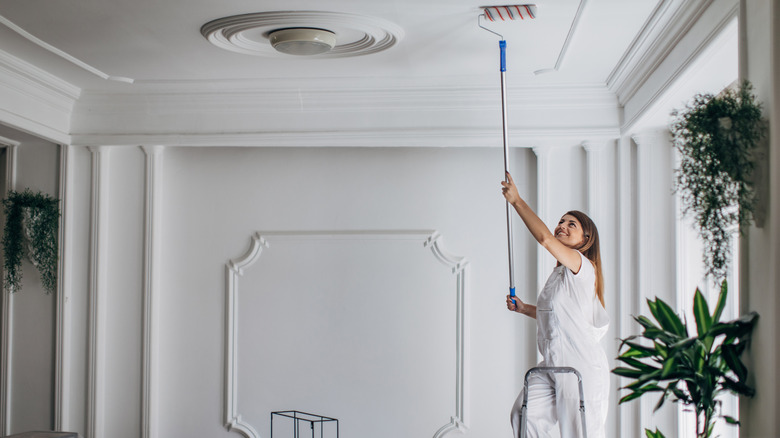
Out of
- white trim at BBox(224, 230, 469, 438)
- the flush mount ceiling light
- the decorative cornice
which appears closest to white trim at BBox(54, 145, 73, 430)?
the decorative cornice

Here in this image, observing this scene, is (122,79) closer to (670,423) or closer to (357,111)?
(357,111)

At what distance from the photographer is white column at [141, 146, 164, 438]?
478 cm

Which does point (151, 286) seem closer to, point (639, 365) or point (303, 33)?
point (303, 33)

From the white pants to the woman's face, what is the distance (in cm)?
62

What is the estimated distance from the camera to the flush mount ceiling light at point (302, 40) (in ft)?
11.6

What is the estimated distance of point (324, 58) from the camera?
4078 mm

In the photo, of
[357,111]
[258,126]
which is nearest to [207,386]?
[258,126]

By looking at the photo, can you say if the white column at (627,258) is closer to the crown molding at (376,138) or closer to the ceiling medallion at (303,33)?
the crown molding at (376,138)

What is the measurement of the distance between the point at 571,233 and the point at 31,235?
3.30 m

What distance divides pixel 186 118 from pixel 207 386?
5.62 ft

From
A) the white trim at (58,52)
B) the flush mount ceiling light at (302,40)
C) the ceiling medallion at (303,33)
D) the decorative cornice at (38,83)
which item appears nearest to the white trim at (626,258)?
the ceiling medallion at (303,33)

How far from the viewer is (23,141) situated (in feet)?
16.1

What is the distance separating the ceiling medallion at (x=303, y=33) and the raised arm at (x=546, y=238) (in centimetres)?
97

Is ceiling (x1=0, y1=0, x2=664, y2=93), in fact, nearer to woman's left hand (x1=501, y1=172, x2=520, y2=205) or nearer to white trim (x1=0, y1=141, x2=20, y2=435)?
woman's left hand (x1=501, y1=172, x2=520, y2=205)
